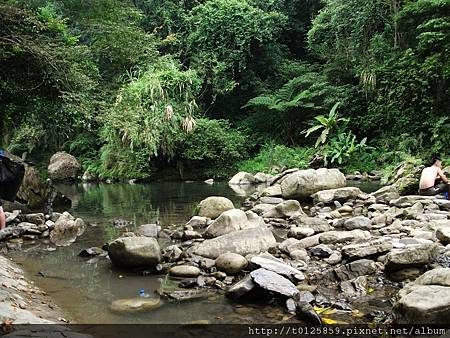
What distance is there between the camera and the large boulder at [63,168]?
2416cm

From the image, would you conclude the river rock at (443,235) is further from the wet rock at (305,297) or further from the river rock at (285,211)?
the river rock at (285,211)

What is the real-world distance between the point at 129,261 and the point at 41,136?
2449cm

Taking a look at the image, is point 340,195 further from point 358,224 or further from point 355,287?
point 355,287

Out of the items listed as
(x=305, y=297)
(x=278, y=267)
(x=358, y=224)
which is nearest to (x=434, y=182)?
(x=358, y=224)

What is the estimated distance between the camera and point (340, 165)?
1855 cm

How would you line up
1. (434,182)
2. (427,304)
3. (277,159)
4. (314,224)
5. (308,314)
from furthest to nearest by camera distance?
(277,159) < (434,182) < (314,224) < (308,314) < (427,304)

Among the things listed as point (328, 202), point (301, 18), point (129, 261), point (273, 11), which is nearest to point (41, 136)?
point (273, 11)

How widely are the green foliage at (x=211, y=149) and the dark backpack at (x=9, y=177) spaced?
15468 mm

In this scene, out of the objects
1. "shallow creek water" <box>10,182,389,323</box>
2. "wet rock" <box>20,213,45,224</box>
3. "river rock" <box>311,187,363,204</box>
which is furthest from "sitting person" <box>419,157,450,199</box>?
"wet rock" <box>20,213,45,224</box>

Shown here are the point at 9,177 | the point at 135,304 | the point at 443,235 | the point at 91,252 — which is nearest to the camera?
the point at 135,304

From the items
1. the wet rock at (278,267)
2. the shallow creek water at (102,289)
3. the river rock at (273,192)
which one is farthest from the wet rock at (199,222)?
the river rock at (273,192)

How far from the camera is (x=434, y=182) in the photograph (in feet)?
28.4

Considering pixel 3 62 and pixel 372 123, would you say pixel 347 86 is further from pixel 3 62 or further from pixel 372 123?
pixel 3 62

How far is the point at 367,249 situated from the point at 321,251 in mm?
699
